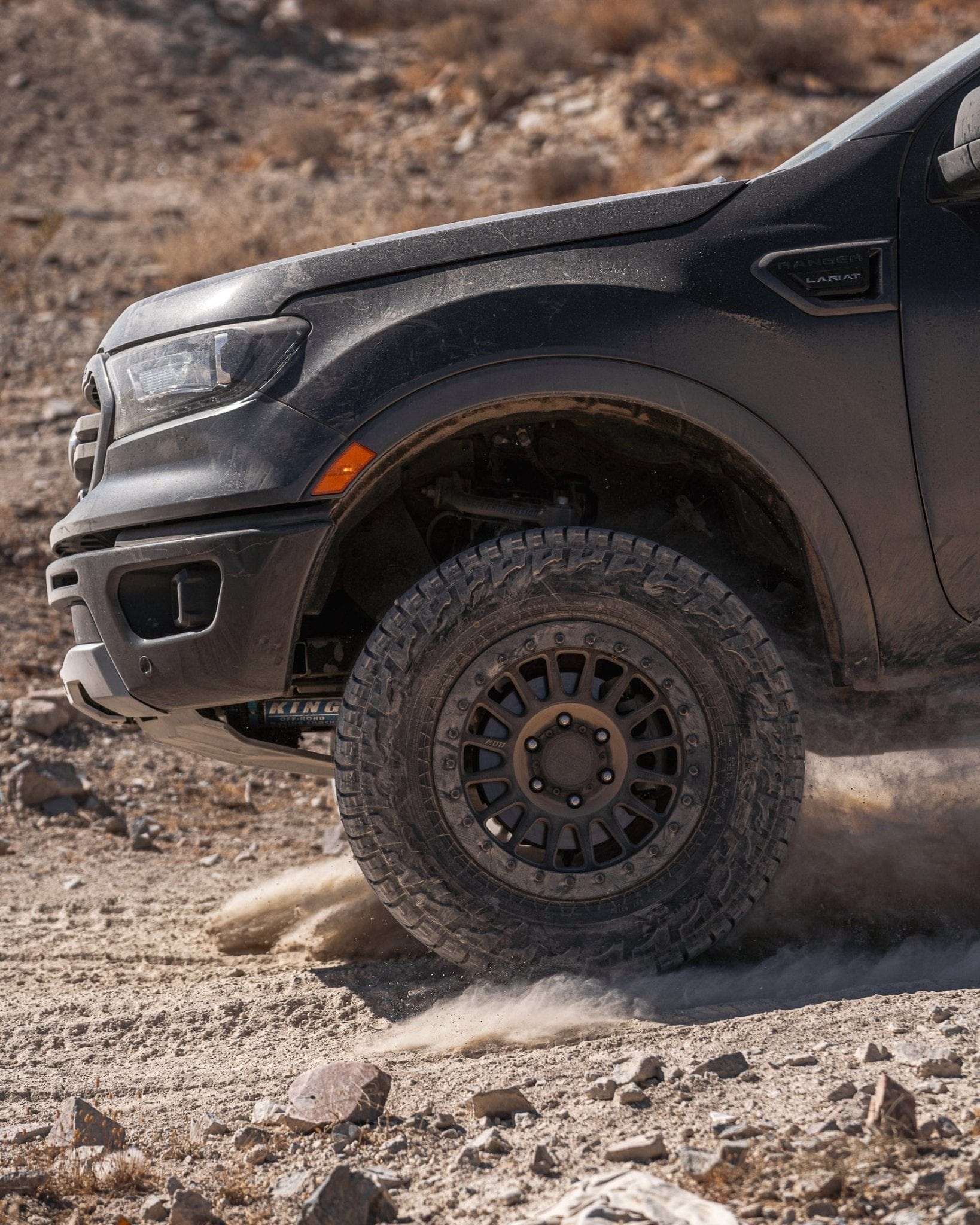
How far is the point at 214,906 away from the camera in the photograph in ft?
13.1

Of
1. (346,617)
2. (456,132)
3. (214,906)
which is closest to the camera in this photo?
(346,617)

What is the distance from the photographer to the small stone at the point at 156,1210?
1874 millimetres

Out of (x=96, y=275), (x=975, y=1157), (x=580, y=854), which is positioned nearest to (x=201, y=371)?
(x=580, y=854)

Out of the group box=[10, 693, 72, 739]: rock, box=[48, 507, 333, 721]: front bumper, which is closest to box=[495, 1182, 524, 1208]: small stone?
box=[48, 507, 333, 721]: front bumper

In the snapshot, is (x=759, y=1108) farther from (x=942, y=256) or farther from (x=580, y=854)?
(x=942, y=256)

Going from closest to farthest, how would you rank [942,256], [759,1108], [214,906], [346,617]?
1. [759,1108]
2. [942,256]
3. [346,617]
4. [214,906]

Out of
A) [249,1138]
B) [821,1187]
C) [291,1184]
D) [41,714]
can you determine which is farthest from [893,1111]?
[41,714]

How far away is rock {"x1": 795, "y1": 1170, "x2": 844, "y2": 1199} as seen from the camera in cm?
171

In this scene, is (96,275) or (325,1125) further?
(96,275)

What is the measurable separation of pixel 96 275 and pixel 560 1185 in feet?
34.3

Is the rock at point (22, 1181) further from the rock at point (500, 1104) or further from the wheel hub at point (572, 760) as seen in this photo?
the wheel hub at point (572, 760)

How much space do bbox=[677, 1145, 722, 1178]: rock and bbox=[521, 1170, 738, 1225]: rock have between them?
2.2 inches

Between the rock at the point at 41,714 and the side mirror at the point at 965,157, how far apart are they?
Answer: 4.06m

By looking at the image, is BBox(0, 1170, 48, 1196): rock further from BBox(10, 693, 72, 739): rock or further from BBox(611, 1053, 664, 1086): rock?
BBox(10, 693, 72, 739): rock
